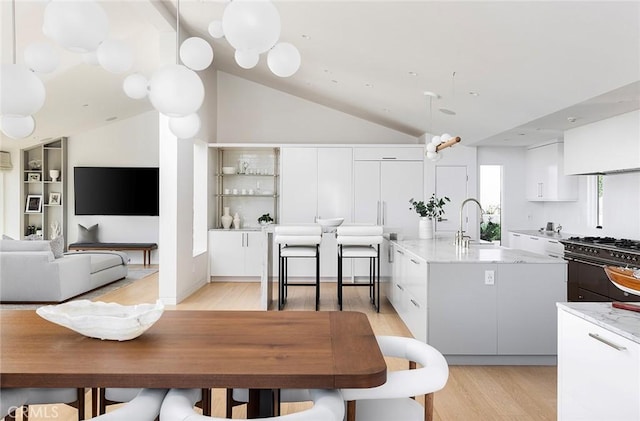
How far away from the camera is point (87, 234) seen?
27.6 ft

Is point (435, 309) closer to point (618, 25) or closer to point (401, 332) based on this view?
point (401, 332)

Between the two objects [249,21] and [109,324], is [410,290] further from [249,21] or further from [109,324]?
[249,21]

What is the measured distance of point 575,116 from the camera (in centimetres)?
434

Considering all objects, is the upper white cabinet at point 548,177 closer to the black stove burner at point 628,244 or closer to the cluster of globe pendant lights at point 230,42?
the black stove burner at point 628,244

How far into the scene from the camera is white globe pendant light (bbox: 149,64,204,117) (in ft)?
5.11

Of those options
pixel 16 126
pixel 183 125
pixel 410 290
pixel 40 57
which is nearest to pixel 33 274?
pixel 16 126

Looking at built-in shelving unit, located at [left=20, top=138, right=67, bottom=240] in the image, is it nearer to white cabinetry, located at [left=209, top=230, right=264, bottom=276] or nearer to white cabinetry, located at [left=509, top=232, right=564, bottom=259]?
white cabinetry, located at [left=209, top=230, right=264, bottom=276]

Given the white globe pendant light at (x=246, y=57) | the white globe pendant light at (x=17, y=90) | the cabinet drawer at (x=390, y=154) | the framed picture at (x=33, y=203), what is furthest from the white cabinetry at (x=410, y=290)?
the framed picture at (x=33, y=203)

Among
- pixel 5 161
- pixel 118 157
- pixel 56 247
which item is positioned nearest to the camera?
pixel 56 247

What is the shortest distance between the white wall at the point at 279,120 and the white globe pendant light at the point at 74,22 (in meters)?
6.20

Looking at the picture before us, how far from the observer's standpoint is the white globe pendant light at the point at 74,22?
132 centimetres

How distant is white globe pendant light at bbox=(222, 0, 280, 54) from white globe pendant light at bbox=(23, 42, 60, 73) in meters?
1.10

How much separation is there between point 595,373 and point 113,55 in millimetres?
2563

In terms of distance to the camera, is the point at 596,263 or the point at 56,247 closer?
the point at 596,263
